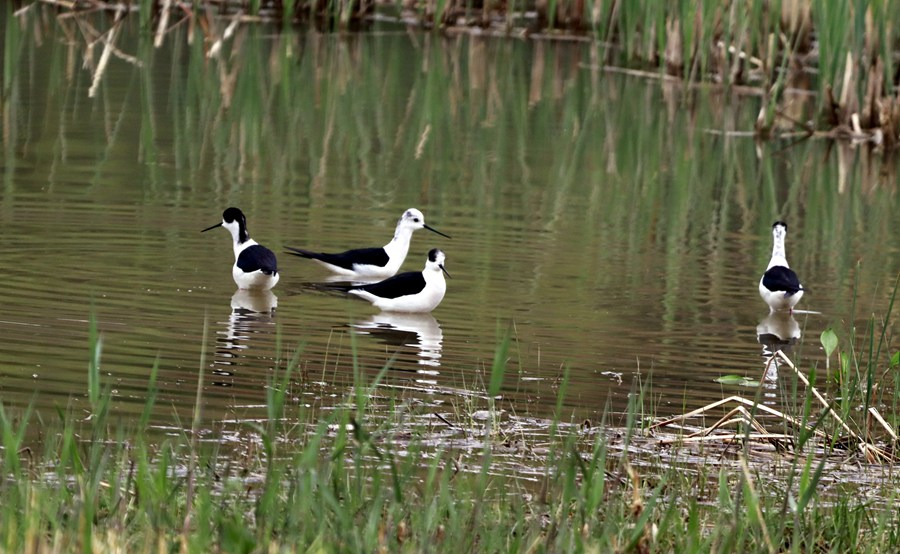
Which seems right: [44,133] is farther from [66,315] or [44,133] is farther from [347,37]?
[347,37]

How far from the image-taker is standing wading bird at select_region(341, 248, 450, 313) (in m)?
8.67

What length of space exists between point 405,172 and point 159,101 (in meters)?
4.02

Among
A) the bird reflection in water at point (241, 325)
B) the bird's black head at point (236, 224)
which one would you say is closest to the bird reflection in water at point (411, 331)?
the bird reflection in water at point (241, 325)

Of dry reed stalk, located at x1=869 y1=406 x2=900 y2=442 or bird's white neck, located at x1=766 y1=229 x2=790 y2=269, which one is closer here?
dry reed stalk, located at x1=869 y1=406 x2=900 y2=442

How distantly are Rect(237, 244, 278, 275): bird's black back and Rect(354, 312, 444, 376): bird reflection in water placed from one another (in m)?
0.63

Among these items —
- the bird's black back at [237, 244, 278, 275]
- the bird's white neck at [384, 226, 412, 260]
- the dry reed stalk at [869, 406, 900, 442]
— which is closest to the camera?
Result: the dry reed stalk at [869, 406, 900, 442]

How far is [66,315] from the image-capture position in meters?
7.74

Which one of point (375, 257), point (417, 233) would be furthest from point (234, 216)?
point (417, 233)

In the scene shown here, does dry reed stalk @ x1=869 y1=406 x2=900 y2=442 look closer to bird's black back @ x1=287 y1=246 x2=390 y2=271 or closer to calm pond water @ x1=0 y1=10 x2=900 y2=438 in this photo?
calm pond water @ x1=0 y1=10 x2=900 y2=438

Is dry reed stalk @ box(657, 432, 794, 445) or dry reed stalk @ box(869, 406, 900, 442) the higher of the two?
dry reed stalk @ box(869, 406, 900, 442)

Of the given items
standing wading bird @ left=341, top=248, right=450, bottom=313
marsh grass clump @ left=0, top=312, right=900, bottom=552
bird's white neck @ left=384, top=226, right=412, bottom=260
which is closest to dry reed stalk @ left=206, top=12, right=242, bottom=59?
bird's white neck @ left=384, top=226, right=412, bottom=260

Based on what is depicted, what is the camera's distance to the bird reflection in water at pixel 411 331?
751cm

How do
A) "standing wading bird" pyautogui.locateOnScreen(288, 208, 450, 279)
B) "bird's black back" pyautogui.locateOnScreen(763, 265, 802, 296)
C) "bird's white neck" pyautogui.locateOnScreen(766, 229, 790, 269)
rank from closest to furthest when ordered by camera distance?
"bird's black back" pyautogui.locateOnScreen(763, 265, 802, 296), "bird's white neck" pyautogui.locateOnScreen(766, 229, 790, 269), "standing wading bird" pyautogui.locateOnScreen(288, 208, 450, 279)

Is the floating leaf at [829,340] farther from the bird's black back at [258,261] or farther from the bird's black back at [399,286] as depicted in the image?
the bird's black back at [258,261]
